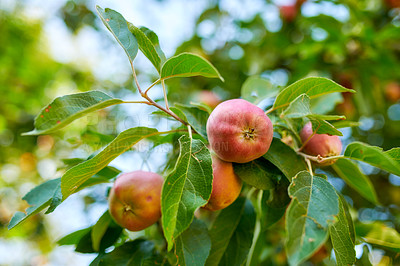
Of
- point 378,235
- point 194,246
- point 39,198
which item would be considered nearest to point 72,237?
point 39,198

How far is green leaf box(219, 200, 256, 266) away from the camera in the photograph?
49.2 inches

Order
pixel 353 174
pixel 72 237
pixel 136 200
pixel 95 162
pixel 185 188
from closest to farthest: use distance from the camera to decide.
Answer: pixel 185 188 → pixel 95 162 → pixel 136 200 → pixel 353 174 → pixel 72 237

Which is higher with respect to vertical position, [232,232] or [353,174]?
[353,174]

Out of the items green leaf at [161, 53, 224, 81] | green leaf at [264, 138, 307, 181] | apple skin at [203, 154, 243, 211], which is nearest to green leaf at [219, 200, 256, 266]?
apple skin at [203, 154, 243, 211]

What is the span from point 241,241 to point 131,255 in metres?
0.46

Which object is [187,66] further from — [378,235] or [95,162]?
[378,235]

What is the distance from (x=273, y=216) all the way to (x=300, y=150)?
295 millimetres

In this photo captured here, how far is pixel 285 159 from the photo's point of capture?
3.62 ft

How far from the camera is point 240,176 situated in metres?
1.11

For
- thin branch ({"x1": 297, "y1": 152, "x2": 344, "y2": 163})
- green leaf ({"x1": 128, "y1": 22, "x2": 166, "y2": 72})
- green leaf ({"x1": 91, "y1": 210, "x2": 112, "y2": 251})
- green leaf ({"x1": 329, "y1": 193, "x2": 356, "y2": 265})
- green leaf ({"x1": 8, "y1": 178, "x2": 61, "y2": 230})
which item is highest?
green leaf ({"x1": 128, "y1": 22, "x2": 166, "y2": 72})

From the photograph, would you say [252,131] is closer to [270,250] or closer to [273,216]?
[273,216]

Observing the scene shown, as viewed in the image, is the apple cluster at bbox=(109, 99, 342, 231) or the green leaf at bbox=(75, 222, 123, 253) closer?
the apple cluster at bbox=(109, 99, 342, 231)

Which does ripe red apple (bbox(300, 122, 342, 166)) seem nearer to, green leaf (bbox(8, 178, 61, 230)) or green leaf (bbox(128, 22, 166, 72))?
green leaf (bbox(128, 22, 166, 72))

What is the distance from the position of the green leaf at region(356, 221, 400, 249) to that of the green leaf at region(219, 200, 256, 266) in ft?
2.17
